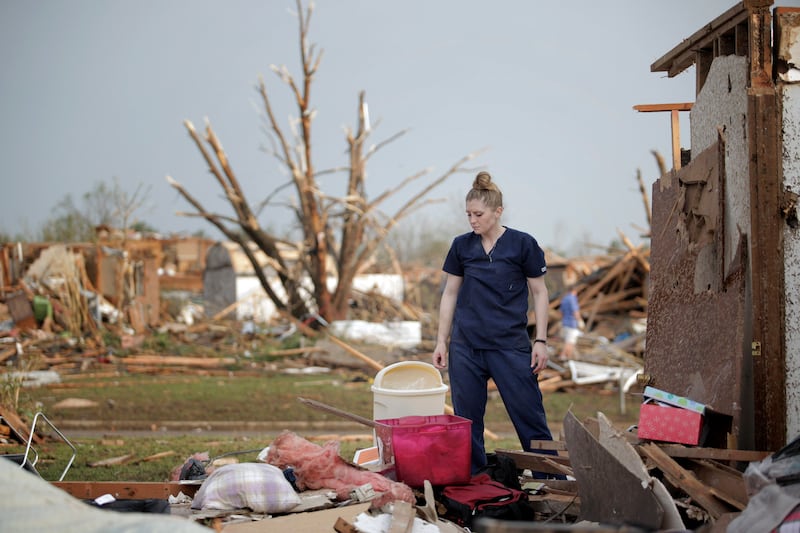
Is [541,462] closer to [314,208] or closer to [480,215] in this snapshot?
[480,215]

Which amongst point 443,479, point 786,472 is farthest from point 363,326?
point 786,472

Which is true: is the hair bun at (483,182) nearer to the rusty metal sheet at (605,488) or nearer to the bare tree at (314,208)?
the rusty metal sheet at (605,488)

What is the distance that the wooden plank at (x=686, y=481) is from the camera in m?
4.27

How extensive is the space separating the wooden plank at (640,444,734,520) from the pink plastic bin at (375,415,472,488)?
110cm

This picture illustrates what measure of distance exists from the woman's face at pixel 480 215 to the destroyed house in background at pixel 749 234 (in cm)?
136

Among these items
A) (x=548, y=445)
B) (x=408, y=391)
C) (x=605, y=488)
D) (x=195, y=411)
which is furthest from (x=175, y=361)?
(x=605, y=488)

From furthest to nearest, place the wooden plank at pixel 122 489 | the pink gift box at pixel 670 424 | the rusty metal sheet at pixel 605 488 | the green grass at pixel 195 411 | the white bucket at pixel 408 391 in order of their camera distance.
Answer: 1. the green grass at pixel 195 411
2. the white bucket at pixel 408 391
3. the wooden plank at pixel 122 489
4. the pink gift box at pixel 670 424
5. the rusty metal sheet at pixel 605 488

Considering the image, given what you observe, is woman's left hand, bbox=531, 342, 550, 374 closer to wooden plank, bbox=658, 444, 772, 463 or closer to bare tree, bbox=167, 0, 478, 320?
wooden plank, bbox=658, 444, 772, 463

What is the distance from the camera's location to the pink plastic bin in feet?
16.7

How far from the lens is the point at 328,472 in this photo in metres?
5.16

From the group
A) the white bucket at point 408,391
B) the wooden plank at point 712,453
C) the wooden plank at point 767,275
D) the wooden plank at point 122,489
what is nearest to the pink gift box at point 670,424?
the wooden plank at point 712,453

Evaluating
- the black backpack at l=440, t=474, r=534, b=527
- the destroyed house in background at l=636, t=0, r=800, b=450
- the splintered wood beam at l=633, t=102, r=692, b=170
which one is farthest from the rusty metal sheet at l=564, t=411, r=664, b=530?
the splintered wood beam at l=633, t=102, r=692, b=170

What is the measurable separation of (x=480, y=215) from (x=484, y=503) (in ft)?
6.53

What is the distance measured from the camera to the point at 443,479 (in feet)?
16.8
